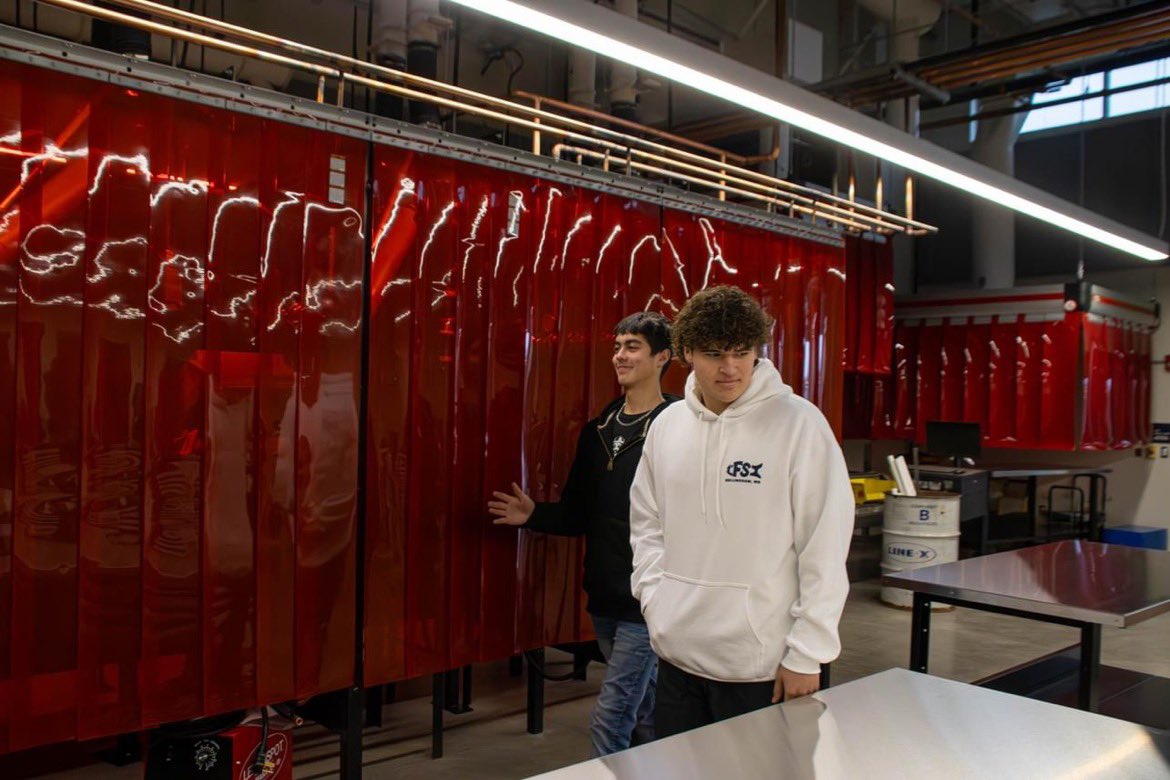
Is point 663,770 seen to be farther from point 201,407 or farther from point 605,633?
point 201,407

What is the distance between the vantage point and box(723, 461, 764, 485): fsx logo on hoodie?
7.12ft

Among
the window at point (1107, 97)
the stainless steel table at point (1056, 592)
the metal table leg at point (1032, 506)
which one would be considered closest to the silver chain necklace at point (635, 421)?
the stainless steel table at point (1056, 592)

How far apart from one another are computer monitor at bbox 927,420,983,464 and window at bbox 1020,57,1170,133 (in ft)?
10.5

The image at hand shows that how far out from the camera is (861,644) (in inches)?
234

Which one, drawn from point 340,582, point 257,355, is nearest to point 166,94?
point 257,355

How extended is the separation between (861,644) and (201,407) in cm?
455

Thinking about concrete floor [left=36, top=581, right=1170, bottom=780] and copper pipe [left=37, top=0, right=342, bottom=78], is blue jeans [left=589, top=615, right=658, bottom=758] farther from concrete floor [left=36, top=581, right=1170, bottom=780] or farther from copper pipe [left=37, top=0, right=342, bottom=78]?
copper pipe [left=37, top=0, right=342, bottom=78]

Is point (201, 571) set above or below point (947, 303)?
below

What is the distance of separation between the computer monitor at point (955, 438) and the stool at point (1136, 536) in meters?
2.06

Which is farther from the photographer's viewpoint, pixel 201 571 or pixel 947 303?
pixel 947 303

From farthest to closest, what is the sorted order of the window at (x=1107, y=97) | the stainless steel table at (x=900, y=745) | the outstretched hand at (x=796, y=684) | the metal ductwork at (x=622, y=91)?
the window at (x=1107, y=97), the metal ductwork at (x=622, y=91), the outstretched hand at (x=796, y=684), the stainless steel table at (x=900, y=745)

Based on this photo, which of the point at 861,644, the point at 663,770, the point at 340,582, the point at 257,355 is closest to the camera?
the point at 663,770

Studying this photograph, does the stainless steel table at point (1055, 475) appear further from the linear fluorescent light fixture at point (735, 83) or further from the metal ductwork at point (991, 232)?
the linear fluorescent light fixture at point (735, 83)

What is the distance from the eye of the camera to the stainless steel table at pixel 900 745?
1629mm
